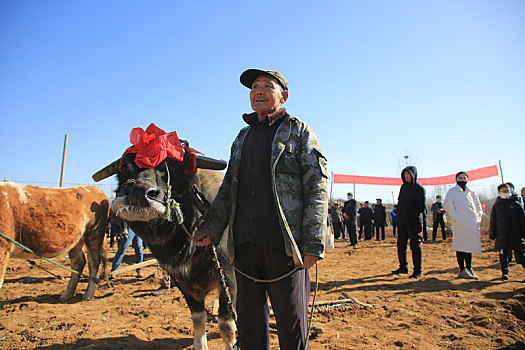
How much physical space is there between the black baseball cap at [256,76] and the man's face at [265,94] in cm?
3

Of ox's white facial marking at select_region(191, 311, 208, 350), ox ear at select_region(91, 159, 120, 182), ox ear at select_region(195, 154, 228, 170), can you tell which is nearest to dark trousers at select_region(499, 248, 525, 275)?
ox's white facial marking at select_region(191, 311, 208, 350)

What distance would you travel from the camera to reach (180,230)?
292 centimetres

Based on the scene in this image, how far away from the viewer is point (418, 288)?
561cm

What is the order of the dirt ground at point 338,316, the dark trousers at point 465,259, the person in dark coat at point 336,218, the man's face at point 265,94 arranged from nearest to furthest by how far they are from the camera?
1. the man's face at point 265,94
2. the dirt ground at point 338,316
3. the dark trousers at point 465,259
4. the person in dark coat at point 336,218

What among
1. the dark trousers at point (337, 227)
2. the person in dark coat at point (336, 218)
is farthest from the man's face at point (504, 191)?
the dark trousers at point (337, 227)

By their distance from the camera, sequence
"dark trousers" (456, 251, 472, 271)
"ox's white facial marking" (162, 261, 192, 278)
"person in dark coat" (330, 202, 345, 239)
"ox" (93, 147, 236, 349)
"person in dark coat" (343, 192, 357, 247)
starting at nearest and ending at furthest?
"ox" (93, 147, 236, 349) < "ox's white facial marking" (162, 261, 192, 278) < "dark trousers" (456, 251, 472, 271) < "person in dark coat" (343, 192, 357, 247) < "person in dark coat" (330, 202, 345, 239)

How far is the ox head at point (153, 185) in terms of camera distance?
222cm

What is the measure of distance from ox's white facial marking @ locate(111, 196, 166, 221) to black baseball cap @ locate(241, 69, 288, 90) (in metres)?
1.18

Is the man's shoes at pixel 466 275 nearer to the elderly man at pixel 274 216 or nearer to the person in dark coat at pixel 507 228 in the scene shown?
the person in dark coat at pixel 507 228

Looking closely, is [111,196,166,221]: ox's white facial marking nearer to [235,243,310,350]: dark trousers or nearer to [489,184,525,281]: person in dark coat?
[235,243,310,350]: dark trousers

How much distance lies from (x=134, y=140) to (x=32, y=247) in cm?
369

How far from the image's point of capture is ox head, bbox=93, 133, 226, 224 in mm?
2225

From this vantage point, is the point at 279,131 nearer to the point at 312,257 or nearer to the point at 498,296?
the point at 312,257

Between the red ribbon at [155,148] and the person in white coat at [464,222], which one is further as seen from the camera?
the person in white coat at [464,222]
